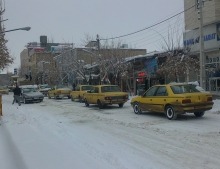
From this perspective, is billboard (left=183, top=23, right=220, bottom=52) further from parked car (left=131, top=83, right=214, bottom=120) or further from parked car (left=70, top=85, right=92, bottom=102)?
parked car (left=131, top=83, right=214, bottom=120)

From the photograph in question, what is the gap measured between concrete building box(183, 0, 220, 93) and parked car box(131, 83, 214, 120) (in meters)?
10.3

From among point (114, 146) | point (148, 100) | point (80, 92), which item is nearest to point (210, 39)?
point (148, 100)

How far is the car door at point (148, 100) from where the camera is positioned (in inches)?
514

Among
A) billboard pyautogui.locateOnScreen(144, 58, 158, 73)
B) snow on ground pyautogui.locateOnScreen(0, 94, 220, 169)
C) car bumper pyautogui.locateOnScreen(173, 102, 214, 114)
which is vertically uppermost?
billboard pyautogui.locateOnScreen(144, 58, 158, 73)

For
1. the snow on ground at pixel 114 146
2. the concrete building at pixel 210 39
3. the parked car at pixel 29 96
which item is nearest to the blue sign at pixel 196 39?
the concrete building at pixel 210 39

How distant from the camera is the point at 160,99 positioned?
12344mm

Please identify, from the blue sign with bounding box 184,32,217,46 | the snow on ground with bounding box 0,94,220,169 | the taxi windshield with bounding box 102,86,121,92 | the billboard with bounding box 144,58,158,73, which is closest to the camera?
the snow on ground with bounding box 0,94,220,169

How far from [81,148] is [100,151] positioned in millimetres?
630

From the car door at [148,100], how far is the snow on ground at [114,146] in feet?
6.90

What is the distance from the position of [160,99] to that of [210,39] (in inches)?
494

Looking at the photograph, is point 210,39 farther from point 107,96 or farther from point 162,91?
point 162,91

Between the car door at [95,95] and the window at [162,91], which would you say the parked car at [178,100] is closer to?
the window at [162,91]

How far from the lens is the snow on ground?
230 inches

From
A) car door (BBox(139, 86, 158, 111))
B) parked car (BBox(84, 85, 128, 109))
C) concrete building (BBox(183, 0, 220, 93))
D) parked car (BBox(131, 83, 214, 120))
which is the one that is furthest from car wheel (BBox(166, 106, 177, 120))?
concrete building (BBox(183, 0, 220, 93))
